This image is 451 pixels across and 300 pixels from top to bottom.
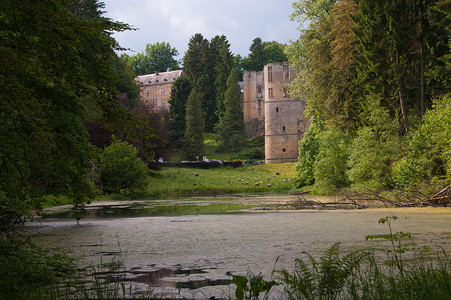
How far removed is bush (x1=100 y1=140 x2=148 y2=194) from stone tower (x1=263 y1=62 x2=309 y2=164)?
3029cm

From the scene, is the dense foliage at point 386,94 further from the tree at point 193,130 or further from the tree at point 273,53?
the tree at point 273,53

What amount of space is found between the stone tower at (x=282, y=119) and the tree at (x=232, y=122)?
11.5m

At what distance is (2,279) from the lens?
14.9 feet

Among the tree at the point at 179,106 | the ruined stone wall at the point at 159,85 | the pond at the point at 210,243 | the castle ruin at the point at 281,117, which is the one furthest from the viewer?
the ruined stone wall at the point at 159,85

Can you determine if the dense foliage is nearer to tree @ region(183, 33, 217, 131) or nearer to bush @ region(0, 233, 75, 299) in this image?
bush @ region(0, 233, 75, 299)

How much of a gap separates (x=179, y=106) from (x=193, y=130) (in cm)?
768

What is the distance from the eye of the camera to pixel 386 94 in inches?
911

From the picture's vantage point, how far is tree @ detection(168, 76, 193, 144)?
68.2 m

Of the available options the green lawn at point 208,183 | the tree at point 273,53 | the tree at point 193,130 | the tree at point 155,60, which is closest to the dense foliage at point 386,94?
the green lawn at point 208,183

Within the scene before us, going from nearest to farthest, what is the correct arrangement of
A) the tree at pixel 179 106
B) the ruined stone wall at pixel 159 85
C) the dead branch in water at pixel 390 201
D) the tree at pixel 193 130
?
1. the dead branch in water at pixel 390 201
2. the tree at pixel 193 130
3. the tree at pixel 179 106
4. the ruined stone wall at pixel 159 85

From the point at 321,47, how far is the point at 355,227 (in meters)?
20.0

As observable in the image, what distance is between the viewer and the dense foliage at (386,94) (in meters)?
18.0

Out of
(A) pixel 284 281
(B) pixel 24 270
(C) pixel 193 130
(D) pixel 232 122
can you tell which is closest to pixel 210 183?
(C) pixel 193 130

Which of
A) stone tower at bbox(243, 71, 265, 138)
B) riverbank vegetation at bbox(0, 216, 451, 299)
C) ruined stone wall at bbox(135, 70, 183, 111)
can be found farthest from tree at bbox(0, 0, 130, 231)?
ruined stone wall at bbox(135, 70, 183, 111)
